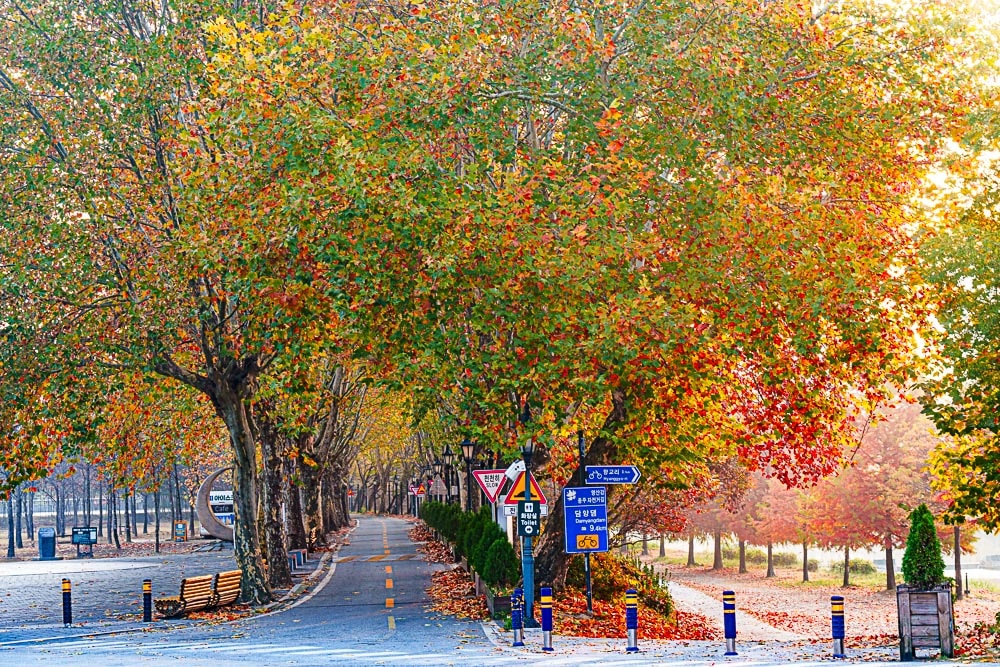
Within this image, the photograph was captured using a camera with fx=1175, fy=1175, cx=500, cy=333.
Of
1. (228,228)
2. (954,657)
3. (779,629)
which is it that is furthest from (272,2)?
(779,629)

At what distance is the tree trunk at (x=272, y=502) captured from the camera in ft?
104

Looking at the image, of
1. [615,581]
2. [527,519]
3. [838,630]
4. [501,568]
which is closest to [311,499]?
[615,581]

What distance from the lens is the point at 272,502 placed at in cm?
3312

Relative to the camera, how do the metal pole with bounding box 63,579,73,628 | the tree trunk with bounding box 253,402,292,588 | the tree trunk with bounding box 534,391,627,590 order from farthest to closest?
the tree trunk with bounding box 253,402,292,588 → the tree trunk with bounding box 534,391,627,590 → the metal pole with bounding box 63,579,73,628

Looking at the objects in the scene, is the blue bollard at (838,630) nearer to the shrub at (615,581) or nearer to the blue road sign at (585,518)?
the blue road sign at (585,518)

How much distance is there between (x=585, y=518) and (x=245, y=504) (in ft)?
29.6

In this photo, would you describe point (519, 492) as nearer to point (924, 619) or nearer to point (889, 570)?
point (924, 619)

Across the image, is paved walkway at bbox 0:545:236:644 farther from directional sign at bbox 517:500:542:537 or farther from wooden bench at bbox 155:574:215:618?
directional sign at bbox 517:500:542:537

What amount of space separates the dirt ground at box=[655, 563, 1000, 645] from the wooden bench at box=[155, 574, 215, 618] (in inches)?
522

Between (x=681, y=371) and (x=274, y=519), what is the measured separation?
16.5 meters

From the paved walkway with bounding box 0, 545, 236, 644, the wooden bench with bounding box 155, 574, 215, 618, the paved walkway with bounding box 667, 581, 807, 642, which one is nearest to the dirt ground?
the paved walkway with bounding box 667, 581, 807, 642

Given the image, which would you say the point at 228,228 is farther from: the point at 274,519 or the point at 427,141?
the point at 274,519

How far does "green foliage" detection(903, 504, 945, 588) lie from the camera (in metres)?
17.5

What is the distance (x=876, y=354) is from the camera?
2077 cm
